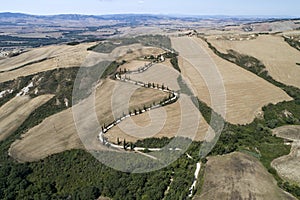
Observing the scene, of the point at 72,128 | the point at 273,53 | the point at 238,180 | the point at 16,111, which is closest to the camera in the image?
the point at 238,180

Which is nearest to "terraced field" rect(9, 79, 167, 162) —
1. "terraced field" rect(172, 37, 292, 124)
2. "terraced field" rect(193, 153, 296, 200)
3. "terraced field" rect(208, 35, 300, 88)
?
"terraced field" rect(172, 37, 292, 124)

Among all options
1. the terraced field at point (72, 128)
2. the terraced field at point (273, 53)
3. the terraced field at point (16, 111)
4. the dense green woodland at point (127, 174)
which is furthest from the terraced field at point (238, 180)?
the terraced field at point (273, 53)

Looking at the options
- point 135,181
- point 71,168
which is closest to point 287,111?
point 135,181

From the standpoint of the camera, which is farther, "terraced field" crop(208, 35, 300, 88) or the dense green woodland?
"terraced field" crop(208, 35, 300, 88)

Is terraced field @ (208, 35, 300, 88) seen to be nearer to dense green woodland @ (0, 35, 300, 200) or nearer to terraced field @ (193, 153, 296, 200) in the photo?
dense green woodland @ (0, 35, 300, 200)

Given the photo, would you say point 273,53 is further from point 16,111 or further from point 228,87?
point 16,111

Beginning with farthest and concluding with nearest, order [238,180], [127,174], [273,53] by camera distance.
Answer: [273,53] < [127,174] < [238,180]

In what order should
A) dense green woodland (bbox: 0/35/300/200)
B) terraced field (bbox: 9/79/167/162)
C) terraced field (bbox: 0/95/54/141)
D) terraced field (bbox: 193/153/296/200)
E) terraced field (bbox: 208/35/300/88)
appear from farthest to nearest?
terraced field (bbox: 208/35/300/88) < terraced field (bbox: 0/95/54/141) < terraced field (bbox: 9/79/167/162) < dense green woodland (bbox: 0/35/300/200) < terraced field (bbox: 193/153/296/200)

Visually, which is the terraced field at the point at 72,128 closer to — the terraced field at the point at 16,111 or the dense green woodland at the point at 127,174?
the dense green woodland at the point at 127,174

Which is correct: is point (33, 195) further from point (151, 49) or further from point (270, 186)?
point (151, 49)

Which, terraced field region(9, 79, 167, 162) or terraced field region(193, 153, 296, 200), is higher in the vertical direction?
terraced field region(193, 153, 296, 200)

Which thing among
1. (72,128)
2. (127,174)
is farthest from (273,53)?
(127,174)
